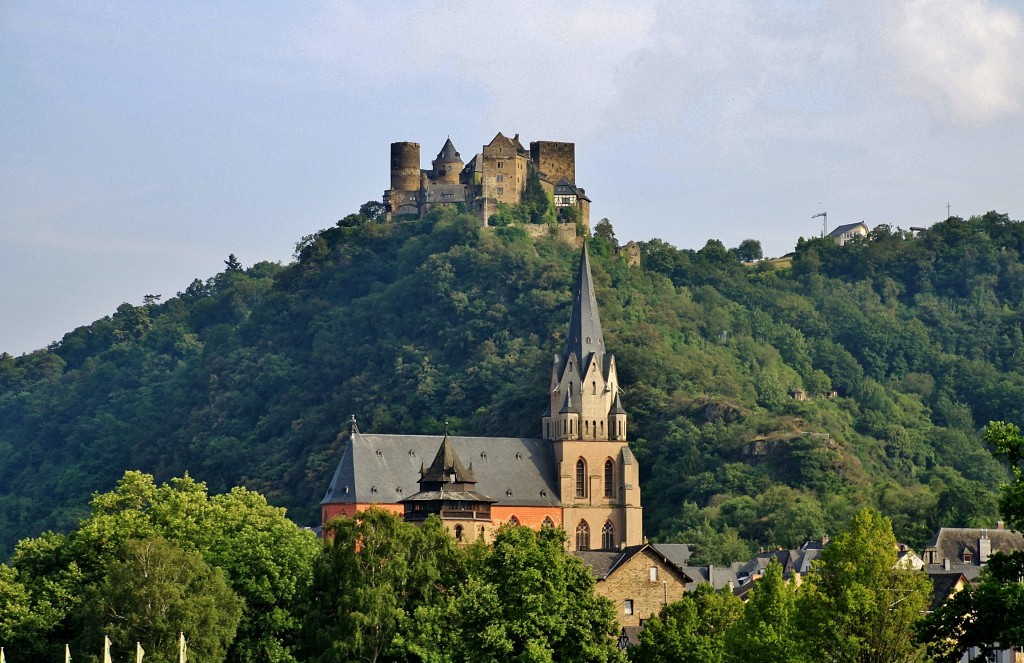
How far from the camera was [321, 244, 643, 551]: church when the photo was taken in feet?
413

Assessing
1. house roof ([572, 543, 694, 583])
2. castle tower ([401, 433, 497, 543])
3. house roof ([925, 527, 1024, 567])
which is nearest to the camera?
house roof ([572, 543, 694, 583])

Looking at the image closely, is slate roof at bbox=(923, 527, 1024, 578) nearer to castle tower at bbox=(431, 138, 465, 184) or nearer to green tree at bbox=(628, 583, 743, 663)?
green tree at bbox=(628, 583, 743, 663)

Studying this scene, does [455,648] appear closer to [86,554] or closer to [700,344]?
[86,554]

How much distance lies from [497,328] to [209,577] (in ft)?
319

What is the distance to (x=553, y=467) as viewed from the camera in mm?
134500

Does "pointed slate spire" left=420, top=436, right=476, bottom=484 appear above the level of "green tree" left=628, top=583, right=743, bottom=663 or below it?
above

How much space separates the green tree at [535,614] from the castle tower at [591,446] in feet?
185

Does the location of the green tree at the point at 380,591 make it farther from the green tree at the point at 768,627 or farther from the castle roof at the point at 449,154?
the castle roof at the point at 449,154

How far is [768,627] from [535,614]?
26.3ft

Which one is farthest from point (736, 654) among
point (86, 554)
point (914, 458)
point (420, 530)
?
point (914, 458)

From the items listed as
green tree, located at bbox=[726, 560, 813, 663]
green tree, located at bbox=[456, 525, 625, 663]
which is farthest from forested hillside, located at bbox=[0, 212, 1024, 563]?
green tree, located at bbox=[726, 560, 813, 663]

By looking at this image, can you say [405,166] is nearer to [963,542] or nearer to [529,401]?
[529,401]

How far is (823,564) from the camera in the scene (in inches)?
2486

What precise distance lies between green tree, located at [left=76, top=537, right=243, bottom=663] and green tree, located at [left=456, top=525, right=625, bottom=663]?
10.5 m
